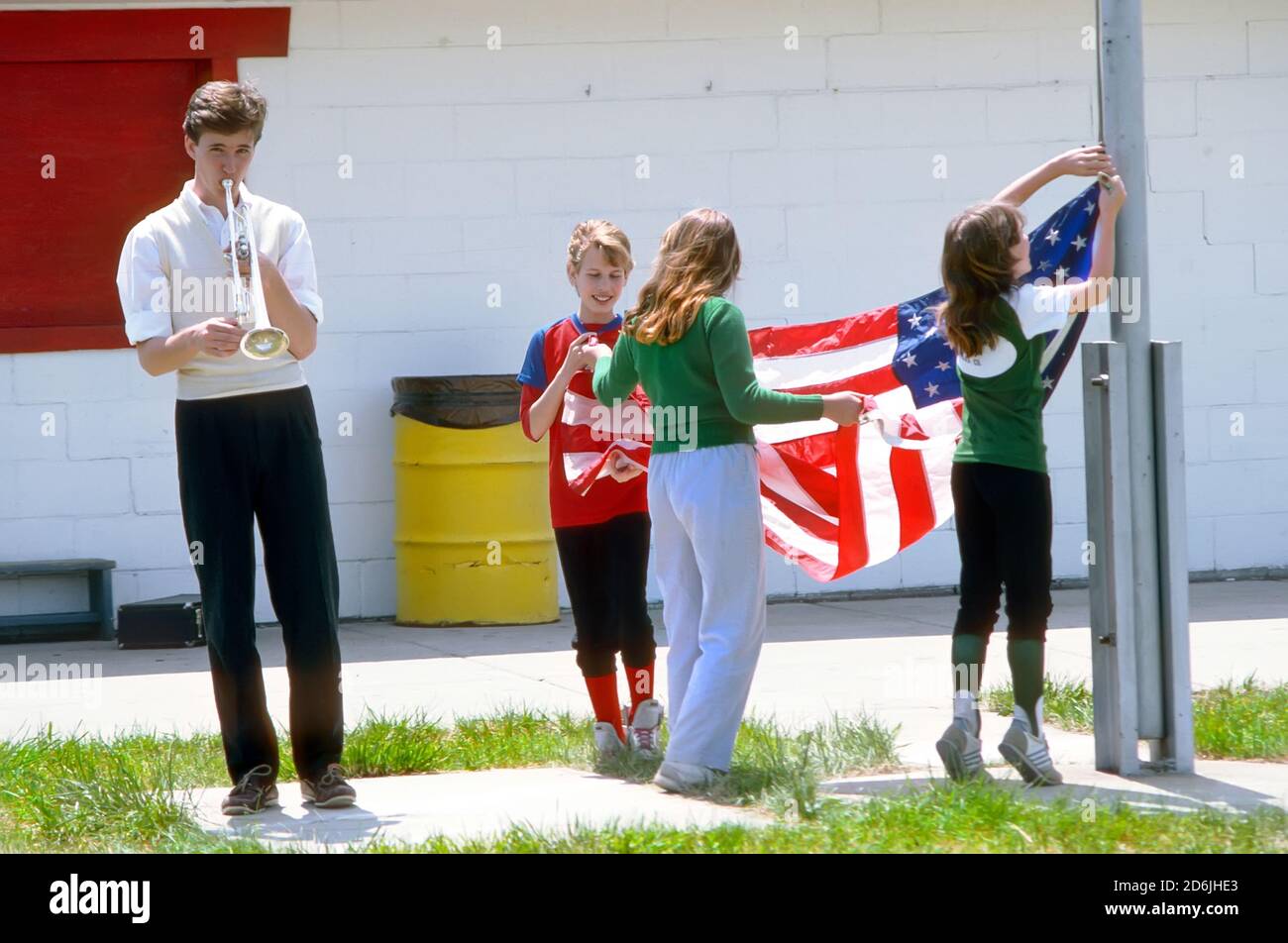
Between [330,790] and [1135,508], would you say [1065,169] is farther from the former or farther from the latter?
[330,790]

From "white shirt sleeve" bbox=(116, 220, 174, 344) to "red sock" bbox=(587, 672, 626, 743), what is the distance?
6.12 feet

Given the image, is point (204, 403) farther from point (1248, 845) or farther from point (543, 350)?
point (1248, 845)

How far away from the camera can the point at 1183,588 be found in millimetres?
5508

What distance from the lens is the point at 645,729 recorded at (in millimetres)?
5898

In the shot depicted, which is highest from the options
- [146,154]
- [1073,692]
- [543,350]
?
[146,154]

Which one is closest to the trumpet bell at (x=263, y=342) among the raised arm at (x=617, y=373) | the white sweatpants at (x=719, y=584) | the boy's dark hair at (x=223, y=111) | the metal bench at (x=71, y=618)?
the boy's dark hair at (x=223, y=111)

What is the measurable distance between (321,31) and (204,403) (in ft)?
16.8

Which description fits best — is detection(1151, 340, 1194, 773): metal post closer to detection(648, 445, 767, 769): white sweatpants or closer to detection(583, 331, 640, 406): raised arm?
detection(648, 445, 767, 769): white sweatpants

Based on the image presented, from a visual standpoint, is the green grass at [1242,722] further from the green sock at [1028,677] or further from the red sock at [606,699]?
the red sock at [606,699]

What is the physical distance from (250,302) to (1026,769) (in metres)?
2.72

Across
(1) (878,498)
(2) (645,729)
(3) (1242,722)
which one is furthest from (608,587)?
(3) (1242,722)

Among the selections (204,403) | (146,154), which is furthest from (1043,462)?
(146,154)

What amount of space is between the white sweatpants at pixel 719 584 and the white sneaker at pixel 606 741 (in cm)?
53

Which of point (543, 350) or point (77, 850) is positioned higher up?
point (543, 350)
